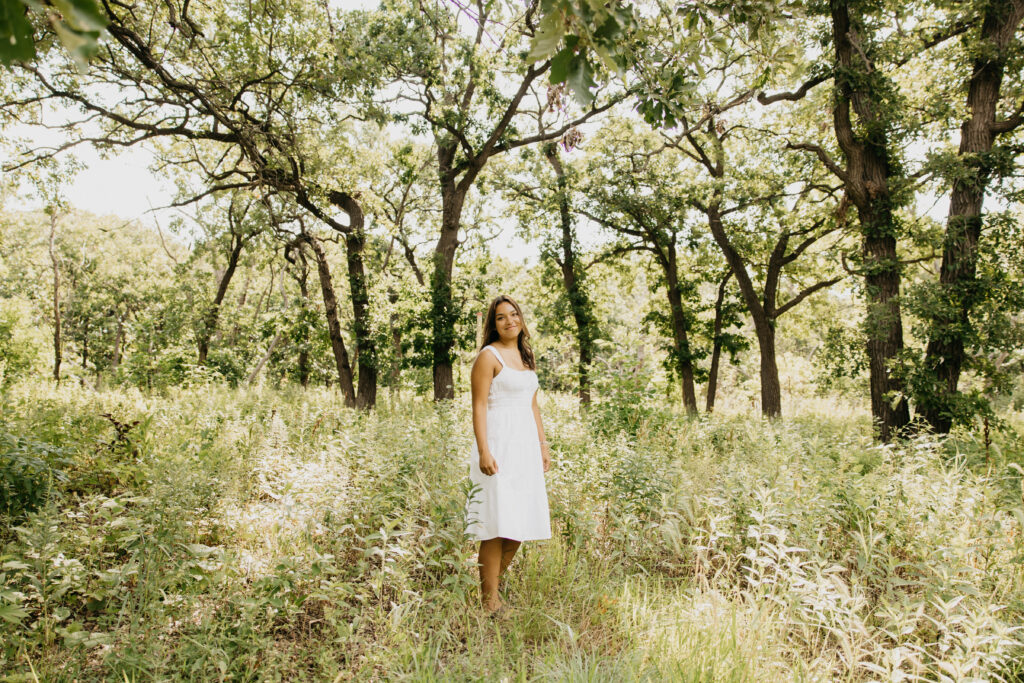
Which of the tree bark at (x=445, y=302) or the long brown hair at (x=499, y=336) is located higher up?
the tree bark at (x=445, y=302)

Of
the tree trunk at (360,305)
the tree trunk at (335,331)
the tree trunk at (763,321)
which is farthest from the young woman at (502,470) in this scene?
the tree trunk at (763,321)

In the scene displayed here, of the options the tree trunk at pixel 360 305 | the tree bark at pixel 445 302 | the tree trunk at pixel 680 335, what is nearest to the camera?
the tree bark at pixel 445 302

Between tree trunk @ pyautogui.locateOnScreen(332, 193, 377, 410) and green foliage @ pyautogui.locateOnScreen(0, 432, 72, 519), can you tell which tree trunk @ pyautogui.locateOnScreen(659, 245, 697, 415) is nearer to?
tree trunk @ pyautogui.locateOnScreen(332, 193, 377, 410)

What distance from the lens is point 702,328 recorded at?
19.8 meters

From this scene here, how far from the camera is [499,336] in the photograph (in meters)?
4.33

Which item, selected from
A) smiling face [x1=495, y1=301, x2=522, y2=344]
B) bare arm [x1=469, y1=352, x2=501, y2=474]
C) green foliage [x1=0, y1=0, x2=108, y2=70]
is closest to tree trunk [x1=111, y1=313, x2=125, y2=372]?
smiling face [x1=495, y1=301, x2=522, y2=344]

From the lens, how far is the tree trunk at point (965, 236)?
8758 millimetres

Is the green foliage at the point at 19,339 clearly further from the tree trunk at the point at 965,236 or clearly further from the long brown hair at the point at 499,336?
the tree trunk at the point at 965,236

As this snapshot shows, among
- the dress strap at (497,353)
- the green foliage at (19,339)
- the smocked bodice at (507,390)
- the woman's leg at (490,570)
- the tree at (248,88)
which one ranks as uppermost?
the tree at (248,88)

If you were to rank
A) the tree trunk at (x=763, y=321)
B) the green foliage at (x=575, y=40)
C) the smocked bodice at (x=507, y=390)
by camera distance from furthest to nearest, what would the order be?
1. the tree trunk at (x=763, y=321)
2. the smocked bodice at (x=507, y=390)
3. the green foliage at (x=575, y=40)

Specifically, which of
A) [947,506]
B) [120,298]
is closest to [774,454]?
[947,506]

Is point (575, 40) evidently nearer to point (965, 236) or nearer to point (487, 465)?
point (487, 465)

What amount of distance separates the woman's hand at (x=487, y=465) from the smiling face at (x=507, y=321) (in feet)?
3.12

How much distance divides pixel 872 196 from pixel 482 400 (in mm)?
10188
